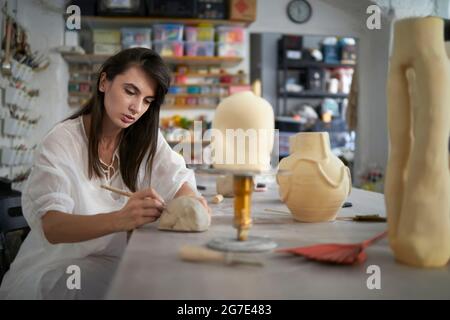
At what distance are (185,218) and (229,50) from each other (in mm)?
3966

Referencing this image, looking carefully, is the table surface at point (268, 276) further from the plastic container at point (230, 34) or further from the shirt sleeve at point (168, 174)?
the plastic container at point (230, 34)

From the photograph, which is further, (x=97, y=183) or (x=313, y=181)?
(x=97, y=183)

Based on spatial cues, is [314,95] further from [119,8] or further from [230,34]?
[119,8]

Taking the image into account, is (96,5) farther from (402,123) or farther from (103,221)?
(402,123)

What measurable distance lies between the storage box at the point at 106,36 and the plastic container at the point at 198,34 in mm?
722

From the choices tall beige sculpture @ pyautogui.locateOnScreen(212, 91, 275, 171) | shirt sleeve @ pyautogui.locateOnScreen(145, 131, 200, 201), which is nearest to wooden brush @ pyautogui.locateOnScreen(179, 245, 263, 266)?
tall beige sculpture @ pyautogui.locateOnScreen(212, 91, 275, 171)

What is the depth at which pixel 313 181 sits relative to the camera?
1099 mm

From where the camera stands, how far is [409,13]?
362 cm

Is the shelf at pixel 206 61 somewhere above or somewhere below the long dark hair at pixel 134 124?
above

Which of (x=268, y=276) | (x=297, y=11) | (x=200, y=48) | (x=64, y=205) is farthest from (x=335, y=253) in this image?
(x=297, y=11)

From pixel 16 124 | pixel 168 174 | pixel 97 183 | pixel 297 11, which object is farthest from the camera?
pixel 297 11

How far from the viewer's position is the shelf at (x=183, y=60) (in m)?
4.71

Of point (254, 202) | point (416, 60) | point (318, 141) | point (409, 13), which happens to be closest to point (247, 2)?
point (409, 13)

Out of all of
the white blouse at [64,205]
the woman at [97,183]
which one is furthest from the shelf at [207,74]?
the white blouse at [64,205]
